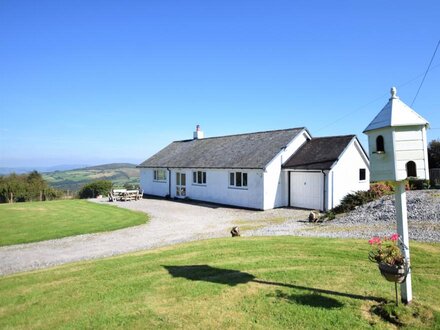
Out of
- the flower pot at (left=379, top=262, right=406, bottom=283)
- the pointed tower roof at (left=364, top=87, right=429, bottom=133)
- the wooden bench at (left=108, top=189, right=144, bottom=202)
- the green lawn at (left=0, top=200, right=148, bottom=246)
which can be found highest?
the pointed tower roof at (left=364, top=87, right=429, bottom=133)

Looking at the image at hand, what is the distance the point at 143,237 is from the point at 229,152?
14.9 m

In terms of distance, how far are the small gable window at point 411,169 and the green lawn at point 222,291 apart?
2.44m

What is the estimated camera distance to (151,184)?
117 ft

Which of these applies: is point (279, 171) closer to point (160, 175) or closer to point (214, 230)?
point (214, 230)

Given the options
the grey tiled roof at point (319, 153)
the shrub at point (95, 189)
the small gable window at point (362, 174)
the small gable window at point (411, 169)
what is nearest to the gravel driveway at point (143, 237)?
the grey tiled roof at point (319, 153)

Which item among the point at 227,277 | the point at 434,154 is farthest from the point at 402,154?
the point at 434,154

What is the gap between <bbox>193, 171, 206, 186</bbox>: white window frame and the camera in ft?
92.6

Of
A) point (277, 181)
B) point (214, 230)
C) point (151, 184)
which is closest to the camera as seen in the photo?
point (214, 230)

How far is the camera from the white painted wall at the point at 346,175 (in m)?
20.9

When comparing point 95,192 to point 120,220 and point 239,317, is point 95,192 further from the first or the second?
point 239,317

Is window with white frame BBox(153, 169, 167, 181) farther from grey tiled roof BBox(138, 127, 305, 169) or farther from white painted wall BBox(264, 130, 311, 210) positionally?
white painted wall BBox(264, 130, 311, 210)

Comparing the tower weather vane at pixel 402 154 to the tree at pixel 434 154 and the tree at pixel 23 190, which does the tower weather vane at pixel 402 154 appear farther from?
the tree at pixel 23 190

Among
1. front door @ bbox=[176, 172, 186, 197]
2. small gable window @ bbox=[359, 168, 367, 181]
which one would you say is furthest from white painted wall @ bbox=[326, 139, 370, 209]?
front door @ bbox=[176, 172, 186, 197]

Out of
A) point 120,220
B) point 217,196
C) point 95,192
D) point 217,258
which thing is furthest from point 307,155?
point 95,192
